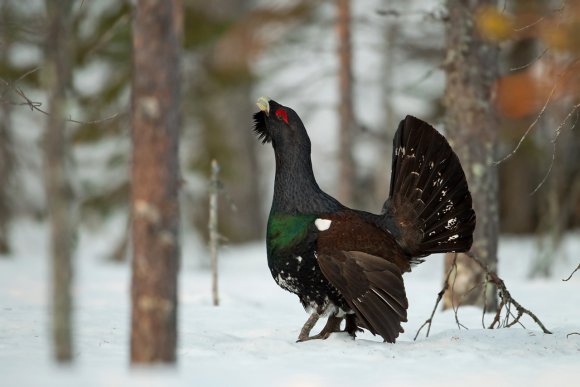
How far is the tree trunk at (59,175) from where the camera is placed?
13.8ft

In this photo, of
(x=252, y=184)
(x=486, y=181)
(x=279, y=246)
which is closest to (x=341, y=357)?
(x=279, y=246)

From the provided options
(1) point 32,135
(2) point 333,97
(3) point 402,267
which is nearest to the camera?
(3) point 402,267

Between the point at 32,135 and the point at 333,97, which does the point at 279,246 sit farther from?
the point at 333,97

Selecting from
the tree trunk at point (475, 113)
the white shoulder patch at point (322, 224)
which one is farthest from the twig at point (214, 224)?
the white shoulder patch at point (322, 224)

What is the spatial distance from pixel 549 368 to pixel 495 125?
365 cm

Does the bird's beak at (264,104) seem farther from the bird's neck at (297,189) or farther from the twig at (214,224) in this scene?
the twig at (214,224)

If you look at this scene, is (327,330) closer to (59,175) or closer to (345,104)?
(59,175)

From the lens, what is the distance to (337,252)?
19.5 feet

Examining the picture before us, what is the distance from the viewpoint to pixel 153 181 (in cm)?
429

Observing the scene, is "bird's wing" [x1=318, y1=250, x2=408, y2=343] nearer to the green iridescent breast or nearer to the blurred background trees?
the green iridescent breast

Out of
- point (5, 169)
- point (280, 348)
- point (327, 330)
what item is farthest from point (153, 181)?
point (5, 169)

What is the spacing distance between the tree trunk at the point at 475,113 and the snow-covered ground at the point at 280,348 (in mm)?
875

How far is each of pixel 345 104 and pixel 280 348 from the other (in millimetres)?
10069

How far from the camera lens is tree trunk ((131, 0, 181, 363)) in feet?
14.0
